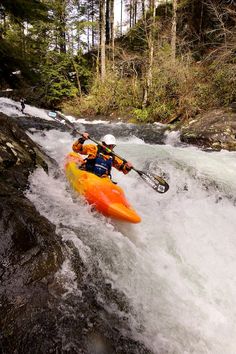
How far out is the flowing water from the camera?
298 centimetres

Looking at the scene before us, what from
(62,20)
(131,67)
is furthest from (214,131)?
(62,20)

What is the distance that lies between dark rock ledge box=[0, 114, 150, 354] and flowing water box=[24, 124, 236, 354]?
7.4 inches

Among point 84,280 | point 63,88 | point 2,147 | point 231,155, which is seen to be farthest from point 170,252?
point 63,88

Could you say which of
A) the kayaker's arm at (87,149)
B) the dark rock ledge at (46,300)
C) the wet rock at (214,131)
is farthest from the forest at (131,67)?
the dark rock ledge at (46,300)

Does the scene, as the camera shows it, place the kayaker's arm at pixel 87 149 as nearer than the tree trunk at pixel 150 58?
Yes

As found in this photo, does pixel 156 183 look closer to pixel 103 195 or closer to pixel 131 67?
pixel 103 195

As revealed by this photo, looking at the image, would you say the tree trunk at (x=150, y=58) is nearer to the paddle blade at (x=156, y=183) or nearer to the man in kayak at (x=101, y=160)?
the man in kayak at (x=101, y=160)

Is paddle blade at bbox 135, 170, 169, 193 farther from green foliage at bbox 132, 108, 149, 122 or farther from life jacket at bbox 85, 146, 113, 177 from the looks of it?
green foliage at bbox 132, 108, 149, 122

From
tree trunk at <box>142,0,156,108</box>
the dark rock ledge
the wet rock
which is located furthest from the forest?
the dark rock ledge

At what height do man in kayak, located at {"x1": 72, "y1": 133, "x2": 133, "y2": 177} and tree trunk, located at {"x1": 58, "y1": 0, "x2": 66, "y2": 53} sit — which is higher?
tree trunk, located at {"x1": 58, "y1": 0, "x2": 66, "y2": 53}

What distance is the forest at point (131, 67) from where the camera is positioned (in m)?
7.54

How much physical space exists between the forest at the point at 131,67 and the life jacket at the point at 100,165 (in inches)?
108

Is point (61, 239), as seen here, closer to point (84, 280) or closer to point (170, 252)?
point (84, 280)

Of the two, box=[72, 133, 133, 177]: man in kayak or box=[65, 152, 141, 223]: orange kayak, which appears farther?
box=[72, 133, 133, 177]: man in kayak
